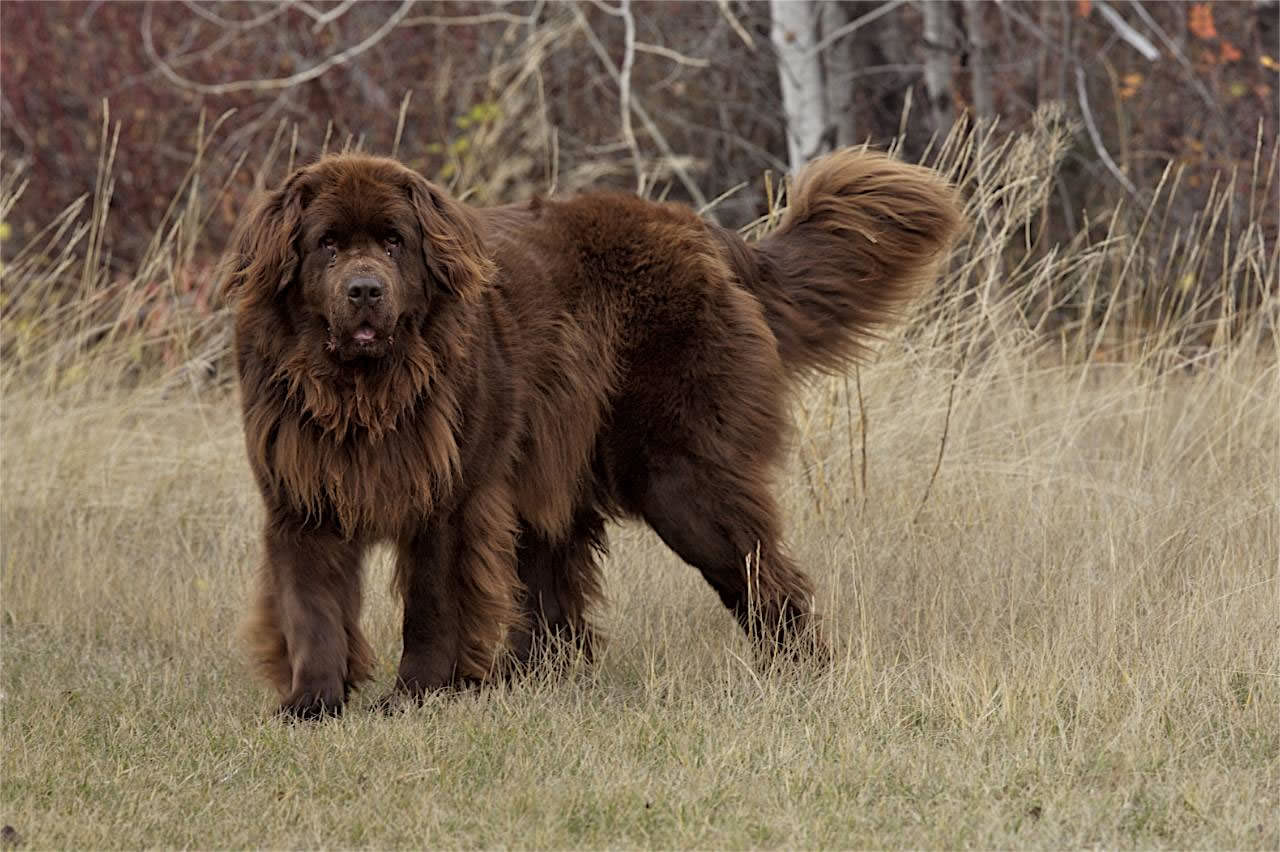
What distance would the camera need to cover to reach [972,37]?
29.9 ft

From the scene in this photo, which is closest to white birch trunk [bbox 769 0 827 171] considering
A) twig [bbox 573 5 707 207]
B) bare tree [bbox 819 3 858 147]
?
bare tree [bbox 819 3 858 147]

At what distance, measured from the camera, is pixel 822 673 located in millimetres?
5043

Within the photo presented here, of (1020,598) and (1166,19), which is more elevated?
(1166,19)

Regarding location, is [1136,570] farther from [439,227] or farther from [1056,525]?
[439,227]

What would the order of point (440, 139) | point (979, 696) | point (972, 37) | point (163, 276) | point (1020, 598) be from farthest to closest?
1. point (440, 139)
2. point (163, 276)
3. point (972, 37)
4. point (1020, 598)
5. point (979, 696)

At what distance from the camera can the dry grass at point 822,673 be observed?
378 centimetres

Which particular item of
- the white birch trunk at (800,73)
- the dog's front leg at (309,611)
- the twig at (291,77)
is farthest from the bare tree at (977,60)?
the dog's front leg at (309,611)

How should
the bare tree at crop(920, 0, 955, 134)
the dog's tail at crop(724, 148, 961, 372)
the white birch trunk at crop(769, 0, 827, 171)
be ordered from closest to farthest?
1. the dog's tail at crop(724, 148, 961, 372)
2. the white birch trunk at crop(769, 0, 827, 171)
3. the bare tree at crop(920, 0, 955, 134)

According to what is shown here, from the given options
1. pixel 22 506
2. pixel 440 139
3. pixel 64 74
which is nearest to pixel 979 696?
pixel 22 506

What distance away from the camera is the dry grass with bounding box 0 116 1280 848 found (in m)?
3.78

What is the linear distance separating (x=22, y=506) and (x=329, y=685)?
11.4 feet

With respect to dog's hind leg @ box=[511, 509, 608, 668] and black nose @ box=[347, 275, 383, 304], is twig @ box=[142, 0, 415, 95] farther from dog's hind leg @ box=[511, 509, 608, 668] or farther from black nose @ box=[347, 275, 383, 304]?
black nose @ box=[347, 275, 383, 304]

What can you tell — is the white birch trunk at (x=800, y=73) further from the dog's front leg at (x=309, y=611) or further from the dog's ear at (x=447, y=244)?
the dog's front leg at (x=309, y=611)

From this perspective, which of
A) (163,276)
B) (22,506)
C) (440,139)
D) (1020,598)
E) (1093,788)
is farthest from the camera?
(440,139)
